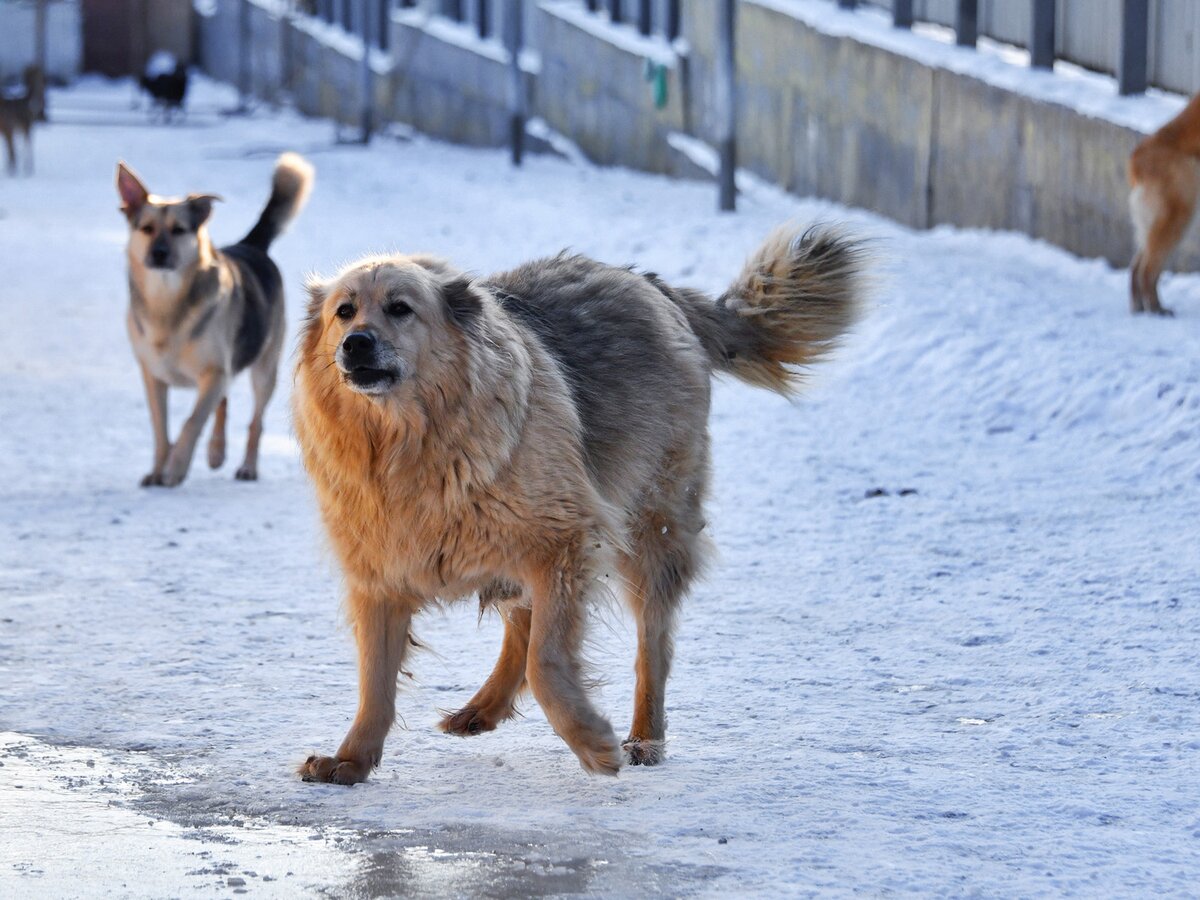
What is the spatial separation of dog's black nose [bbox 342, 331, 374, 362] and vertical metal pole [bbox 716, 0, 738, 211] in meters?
12.5

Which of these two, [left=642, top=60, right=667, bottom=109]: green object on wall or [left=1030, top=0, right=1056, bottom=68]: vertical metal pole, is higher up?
[left=1030, top=0, right=1056, bottom=68]: vertical metal pole

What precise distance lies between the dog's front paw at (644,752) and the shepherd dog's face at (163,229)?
4.90m

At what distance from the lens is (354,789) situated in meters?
4.43

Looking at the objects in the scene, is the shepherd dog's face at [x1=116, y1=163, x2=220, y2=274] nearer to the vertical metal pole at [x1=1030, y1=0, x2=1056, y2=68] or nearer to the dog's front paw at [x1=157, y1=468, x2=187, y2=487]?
the dog's front paw at [x1=157, y1=468, x2=187, y2=487]

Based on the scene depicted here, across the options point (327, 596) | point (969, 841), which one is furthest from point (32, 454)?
point (969, 841)

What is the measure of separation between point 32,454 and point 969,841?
20.3 feet

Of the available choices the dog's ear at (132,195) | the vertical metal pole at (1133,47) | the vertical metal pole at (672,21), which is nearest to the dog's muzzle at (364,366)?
the dog's ear at (132,195)

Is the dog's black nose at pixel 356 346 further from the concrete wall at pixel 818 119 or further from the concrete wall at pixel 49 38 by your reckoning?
the concrete wall at pixel 49 38

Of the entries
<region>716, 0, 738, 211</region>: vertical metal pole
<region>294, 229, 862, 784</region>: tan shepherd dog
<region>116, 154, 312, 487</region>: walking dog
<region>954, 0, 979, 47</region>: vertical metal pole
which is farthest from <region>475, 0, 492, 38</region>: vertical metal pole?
<region>294, 229, 862, 784</region>: tan shepherd dog

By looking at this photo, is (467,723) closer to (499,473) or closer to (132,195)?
(499,473)

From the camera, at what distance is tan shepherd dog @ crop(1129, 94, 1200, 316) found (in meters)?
10.6

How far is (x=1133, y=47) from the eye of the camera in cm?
1287

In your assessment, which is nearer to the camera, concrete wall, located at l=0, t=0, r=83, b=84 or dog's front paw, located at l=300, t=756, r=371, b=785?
dog's front paw, located at l=300, t=756, r=371, b=785

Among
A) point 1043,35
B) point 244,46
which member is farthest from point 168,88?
point 1043,35
